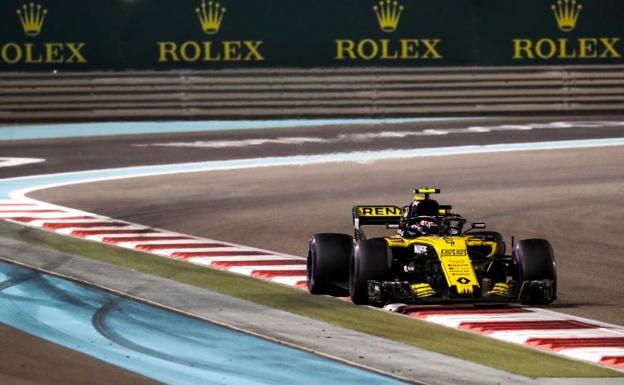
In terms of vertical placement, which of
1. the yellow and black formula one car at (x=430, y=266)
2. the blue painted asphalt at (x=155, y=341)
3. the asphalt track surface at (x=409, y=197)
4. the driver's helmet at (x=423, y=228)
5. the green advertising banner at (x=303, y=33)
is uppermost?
the green advertising banner at (x=303, y=33)

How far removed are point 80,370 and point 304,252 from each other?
6156mm

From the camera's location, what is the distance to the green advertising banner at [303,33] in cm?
3216

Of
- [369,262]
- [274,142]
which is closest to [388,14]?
[274,142]

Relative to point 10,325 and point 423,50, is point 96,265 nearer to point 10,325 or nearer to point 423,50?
point 10,325

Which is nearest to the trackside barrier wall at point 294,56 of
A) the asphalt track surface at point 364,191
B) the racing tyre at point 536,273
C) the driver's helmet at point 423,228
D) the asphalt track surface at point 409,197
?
the asphalt track surface at point 364,191

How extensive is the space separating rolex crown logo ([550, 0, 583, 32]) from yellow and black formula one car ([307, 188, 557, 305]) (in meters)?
19.8

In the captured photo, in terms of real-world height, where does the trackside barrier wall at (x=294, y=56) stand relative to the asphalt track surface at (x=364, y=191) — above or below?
above

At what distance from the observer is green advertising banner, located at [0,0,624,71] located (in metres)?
32.2

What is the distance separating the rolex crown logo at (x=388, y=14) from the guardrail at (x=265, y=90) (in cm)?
87

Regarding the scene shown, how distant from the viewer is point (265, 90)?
1281 inches

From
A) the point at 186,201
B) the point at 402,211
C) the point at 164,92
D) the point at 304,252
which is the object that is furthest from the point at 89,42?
the point at 402,211

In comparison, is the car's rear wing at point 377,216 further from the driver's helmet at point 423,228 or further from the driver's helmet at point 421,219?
the driver's helmet at point 423,228

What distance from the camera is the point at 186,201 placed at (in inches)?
808

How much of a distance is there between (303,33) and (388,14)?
5.73 feet
